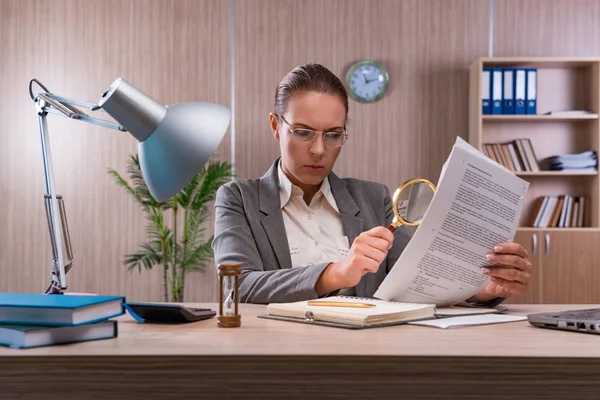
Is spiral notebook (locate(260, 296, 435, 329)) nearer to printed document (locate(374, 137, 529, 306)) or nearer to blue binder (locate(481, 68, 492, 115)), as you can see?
printed document (locate(374, 137, 529, 306))

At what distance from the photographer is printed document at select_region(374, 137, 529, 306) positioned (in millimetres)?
1607

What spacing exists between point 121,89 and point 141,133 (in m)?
0.09

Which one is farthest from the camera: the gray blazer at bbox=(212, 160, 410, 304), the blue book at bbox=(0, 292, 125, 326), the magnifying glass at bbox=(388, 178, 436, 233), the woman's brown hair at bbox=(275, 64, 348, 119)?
the woman's brown hair at bbox=(275, 64, 348, 119)

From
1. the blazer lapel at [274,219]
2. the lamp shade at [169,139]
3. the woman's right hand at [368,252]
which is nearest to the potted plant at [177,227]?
the blazer lapel at [274,219]

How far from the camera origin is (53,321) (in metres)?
1.30

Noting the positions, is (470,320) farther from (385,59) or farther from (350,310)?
(385,59)

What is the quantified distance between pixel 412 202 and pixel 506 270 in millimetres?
288

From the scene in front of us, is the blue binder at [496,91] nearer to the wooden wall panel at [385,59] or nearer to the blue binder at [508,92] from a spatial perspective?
the blue binder at [508,92]

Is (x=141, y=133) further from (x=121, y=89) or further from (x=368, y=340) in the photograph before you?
(x=368, y=340)

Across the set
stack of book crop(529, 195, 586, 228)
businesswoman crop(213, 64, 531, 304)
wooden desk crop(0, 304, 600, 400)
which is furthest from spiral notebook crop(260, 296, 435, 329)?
stack of book crop(529, 195, 586, 228)

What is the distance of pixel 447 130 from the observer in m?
5.77

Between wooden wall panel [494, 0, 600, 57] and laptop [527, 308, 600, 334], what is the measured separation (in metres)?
4.48
